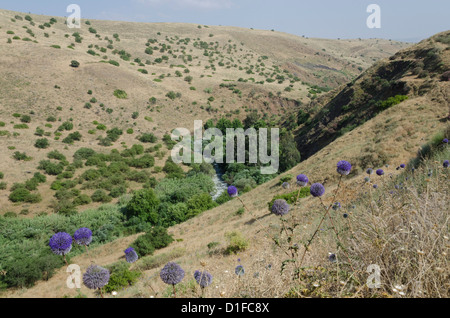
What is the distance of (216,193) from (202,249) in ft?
59.1

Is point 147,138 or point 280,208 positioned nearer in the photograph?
point 280,208

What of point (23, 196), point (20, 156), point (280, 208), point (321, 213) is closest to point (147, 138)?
point (20, 156)

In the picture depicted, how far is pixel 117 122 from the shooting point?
4488 centimetres

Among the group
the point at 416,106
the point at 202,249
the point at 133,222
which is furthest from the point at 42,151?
the point at 416,106

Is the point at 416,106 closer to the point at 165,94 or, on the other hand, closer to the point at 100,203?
the point at 100,203

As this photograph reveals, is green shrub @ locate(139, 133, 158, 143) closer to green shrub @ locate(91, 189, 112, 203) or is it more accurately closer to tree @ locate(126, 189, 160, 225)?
green shrub @ locate(91, 189, 112, 203)

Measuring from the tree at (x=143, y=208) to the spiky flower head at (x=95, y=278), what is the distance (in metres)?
21.6

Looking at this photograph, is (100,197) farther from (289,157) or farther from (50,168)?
(289,157)

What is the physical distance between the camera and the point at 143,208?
2416cm

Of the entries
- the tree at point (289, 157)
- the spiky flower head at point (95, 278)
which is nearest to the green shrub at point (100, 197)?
the tree at point (289, 157)

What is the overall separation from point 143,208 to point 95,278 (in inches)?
875

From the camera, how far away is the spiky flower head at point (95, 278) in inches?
120

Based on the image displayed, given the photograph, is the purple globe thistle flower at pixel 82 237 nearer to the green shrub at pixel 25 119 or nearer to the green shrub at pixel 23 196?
the green shrub at pixel 23 196
